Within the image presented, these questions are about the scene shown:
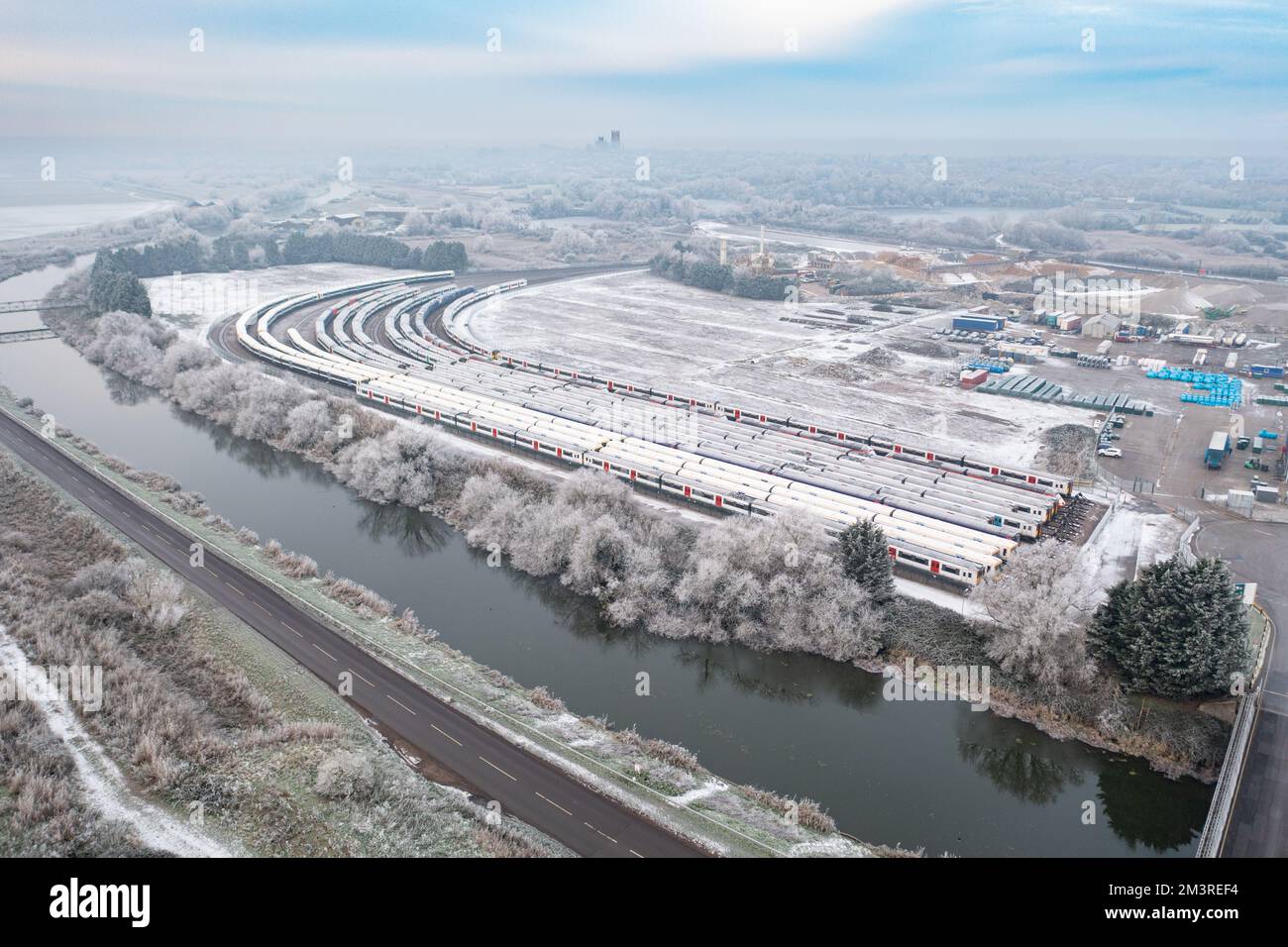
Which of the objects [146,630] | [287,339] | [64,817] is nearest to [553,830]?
[64,817]

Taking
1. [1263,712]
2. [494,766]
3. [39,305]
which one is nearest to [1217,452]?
[1263,712]

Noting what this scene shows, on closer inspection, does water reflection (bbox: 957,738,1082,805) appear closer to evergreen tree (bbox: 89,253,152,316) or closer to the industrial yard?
the industrial yard

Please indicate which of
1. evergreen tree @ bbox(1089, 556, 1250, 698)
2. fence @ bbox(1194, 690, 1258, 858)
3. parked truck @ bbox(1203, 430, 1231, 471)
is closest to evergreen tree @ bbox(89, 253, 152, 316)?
evergreen tree @ bbox(1089, 556, 1250, 698)

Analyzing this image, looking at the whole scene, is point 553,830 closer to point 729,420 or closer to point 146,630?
point 146,630

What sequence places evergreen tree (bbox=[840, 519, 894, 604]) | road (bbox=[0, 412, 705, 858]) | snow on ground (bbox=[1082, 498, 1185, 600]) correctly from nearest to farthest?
road (bbox=[0, 412, 705, 858]), evergreen tree (bbox=[840, 519, 894, 604]), snow on ground (bbox=[1082, 498, 1185, 600])

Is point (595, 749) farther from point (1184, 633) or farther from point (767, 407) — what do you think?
point (767, 407)

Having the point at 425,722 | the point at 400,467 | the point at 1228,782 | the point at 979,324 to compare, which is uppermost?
the point at 979,324
